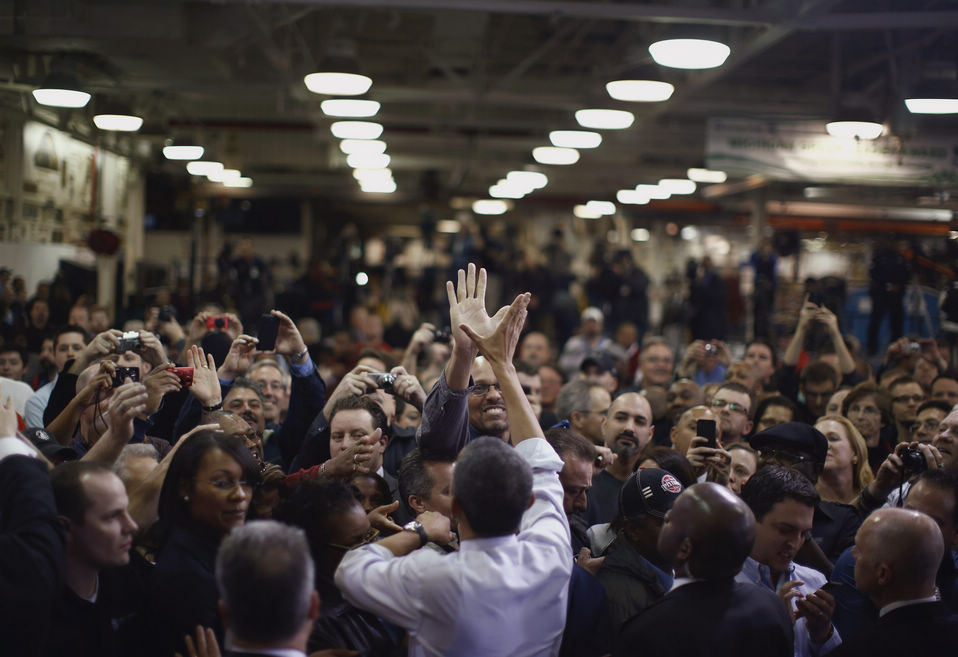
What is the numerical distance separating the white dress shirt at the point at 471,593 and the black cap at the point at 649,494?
0.63 meters

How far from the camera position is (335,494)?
2.69 metres

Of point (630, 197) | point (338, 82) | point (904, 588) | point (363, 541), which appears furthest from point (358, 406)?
point (630, 197)

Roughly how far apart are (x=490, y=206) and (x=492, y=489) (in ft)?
60.2

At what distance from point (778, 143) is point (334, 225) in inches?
627

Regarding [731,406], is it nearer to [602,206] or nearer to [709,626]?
[709,626]

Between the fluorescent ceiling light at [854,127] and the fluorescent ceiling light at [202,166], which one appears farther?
the fluorescent ceiling light at [202,166]

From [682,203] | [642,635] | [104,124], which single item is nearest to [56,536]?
[642,635]

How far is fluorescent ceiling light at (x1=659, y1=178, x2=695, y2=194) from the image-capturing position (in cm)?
A: 1552

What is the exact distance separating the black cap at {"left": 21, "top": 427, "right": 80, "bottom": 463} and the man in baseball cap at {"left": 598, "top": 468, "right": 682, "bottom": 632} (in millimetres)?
1668

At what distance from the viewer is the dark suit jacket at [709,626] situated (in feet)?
7.92

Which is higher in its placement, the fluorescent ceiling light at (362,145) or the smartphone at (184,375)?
the fluorescent ceiling light at (362,145)

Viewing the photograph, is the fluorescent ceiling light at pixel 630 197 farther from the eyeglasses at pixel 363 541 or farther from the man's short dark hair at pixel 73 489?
the man's short dark hair at pixel 73 489

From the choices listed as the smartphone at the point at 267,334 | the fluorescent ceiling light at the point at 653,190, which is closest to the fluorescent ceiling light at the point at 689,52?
the smartphone at the point at 267,334

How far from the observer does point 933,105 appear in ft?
22.9
